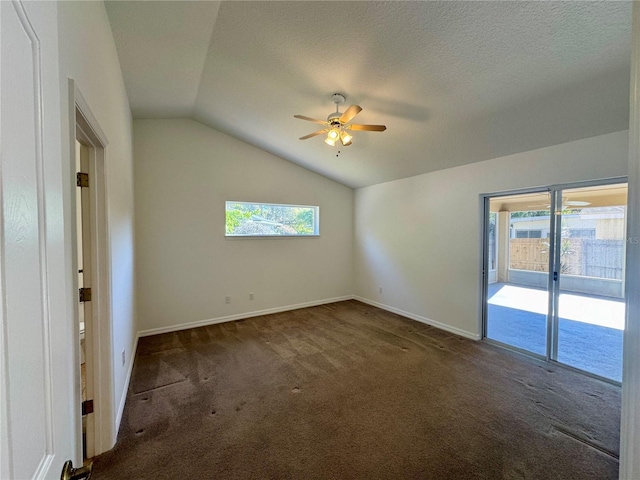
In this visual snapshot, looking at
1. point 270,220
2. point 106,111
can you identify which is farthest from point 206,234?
point 106,111

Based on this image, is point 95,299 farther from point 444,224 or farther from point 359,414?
point 444,224

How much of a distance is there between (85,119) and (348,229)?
187 inches

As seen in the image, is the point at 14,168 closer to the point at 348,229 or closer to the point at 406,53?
the point at 406,53

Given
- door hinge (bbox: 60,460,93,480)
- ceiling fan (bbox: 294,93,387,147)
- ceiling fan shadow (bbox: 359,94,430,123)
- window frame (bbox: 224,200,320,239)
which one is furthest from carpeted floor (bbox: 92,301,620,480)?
ceiling fan shadow (bbox: 359,94,430,123)

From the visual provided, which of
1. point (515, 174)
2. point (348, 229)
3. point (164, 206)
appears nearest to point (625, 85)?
point (515, 174)

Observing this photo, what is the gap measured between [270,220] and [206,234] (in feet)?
3.72

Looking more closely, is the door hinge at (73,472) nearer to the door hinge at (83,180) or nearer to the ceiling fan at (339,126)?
the door hinge at (83,180)

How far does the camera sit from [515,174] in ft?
10.7

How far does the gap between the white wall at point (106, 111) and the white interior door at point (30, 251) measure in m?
0.62

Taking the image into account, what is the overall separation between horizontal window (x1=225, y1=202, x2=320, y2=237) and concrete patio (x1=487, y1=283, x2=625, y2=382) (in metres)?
3.23

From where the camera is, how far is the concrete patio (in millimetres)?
2838

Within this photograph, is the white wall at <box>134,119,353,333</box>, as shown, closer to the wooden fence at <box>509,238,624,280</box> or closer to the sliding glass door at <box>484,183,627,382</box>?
the sliding glass door at <box>484,183,627,382</box>

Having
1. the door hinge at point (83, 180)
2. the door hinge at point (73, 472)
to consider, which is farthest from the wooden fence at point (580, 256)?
the door hinge at point (83, 180)

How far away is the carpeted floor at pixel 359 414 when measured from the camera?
1745mm
